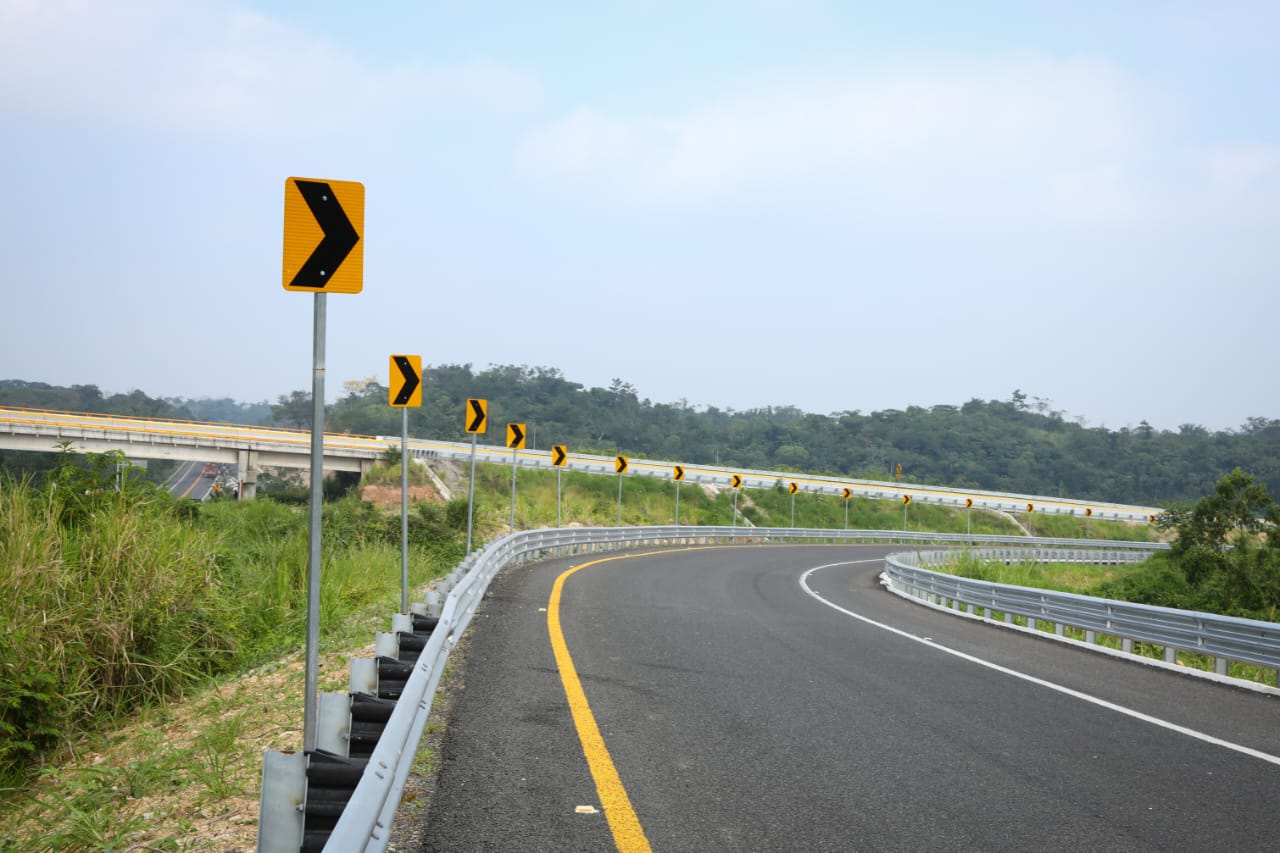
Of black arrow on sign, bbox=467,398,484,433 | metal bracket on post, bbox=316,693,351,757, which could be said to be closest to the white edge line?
metal bracket on post, bbox=316,693,351,757

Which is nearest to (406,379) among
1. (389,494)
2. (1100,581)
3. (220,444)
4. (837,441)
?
(1100,581)

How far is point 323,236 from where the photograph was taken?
18.1 ft

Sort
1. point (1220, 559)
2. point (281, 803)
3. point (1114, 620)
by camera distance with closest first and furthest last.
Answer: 1. point (281, 803)
2. point (1114, 620)
3. point (1220, 559)

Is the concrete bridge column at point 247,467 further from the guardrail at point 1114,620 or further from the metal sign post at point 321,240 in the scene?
the metal sign post at point 321,240

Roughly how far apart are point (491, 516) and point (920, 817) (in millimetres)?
40023

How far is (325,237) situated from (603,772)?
11.6ft

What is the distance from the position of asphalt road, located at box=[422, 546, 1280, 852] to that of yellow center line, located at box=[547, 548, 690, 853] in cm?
3

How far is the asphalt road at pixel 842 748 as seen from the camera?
4.98 m

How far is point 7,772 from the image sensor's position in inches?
302

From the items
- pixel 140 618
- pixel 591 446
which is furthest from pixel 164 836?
pixel 591 446

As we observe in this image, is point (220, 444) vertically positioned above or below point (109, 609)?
above

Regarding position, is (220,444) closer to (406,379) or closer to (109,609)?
(406,379)

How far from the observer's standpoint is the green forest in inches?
5128

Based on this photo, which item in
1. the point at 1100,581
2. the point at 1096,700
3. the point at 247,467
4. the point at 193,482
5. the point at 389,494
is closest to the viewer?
the point at 1096,700
